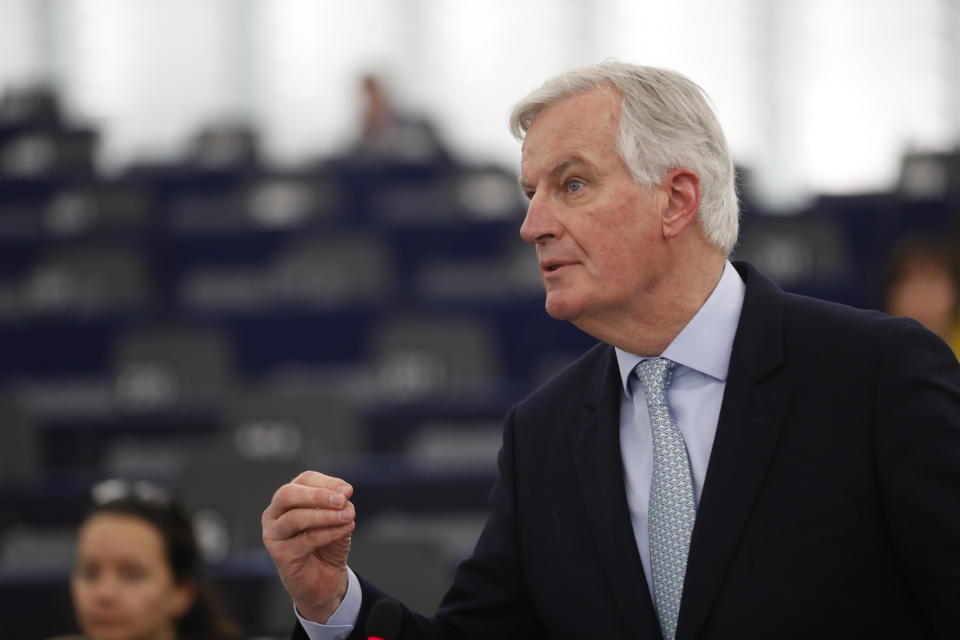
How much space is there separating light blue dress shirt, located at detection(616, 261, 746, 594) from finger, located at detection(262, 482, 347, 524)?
38cm

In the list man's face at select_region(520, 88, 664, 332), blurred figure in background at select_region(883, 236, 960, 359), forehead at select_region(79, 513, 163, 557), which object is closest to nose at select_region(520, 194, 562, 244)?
man's face at select_region(520, 88, 664, 332)

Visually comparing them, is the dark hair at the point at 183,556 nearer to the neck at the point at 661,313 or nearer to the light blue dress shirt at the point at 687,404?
the light blue dress shirt at the point at 687,404

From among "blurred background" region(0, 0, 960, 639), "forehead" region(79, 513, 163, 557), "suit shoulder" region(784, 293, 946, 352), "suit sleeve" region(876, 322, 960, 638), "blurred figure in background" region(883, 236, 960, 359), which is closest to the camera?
"suit sleeve" region(876, 322, 960, 638)

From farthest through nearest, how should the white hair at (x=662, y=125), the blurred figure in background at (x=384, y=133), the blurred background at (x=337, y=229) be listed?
the blurred figure in background at (x=384, y=133) → the blurred background at (x=337, y=229) → the white hair at (x=662, y=125)

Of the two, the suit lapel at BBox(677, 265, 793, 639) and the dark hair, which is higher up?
the suit lapel at BBox(677, 265, 793, 639)

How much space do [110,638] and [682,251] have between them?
1.76 metres

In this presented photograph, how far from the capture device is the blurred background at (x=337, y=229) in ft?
12.8

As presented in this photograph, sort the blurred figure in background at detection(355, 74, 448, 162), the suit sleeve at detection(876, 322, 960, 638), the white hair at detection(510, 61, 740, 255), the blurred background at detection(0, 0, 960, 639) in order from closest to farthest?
the suit sleeve at detection(876, 322, 960, 638) → the white hair at detection(510, 61, 740, 255) → the blurred background at detection(0, 0, 960, 639) → the blurred figure in background at detection(355, 74, 448, 162)

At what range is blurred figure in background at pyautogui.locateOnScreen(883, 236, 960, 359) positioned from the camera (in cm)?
348

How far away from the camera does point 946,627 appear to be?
1.27 meters

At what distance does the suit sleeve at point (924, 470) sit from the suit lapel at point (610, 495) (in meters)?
0.31

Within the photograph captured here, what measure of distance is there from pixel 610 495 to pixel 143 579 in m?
1.63

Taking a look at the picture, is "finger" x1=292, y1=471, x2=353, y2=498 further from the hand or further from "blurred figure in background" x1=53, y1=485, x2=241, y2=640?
"blurred figure in background" x1=53, y1=485, x2=241, y2=640

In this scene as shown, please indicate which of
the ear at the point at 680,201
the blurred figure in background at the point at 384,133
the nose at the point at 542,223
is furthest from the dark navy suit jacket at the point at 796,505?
the blurred figure in background at the point at 384,133
